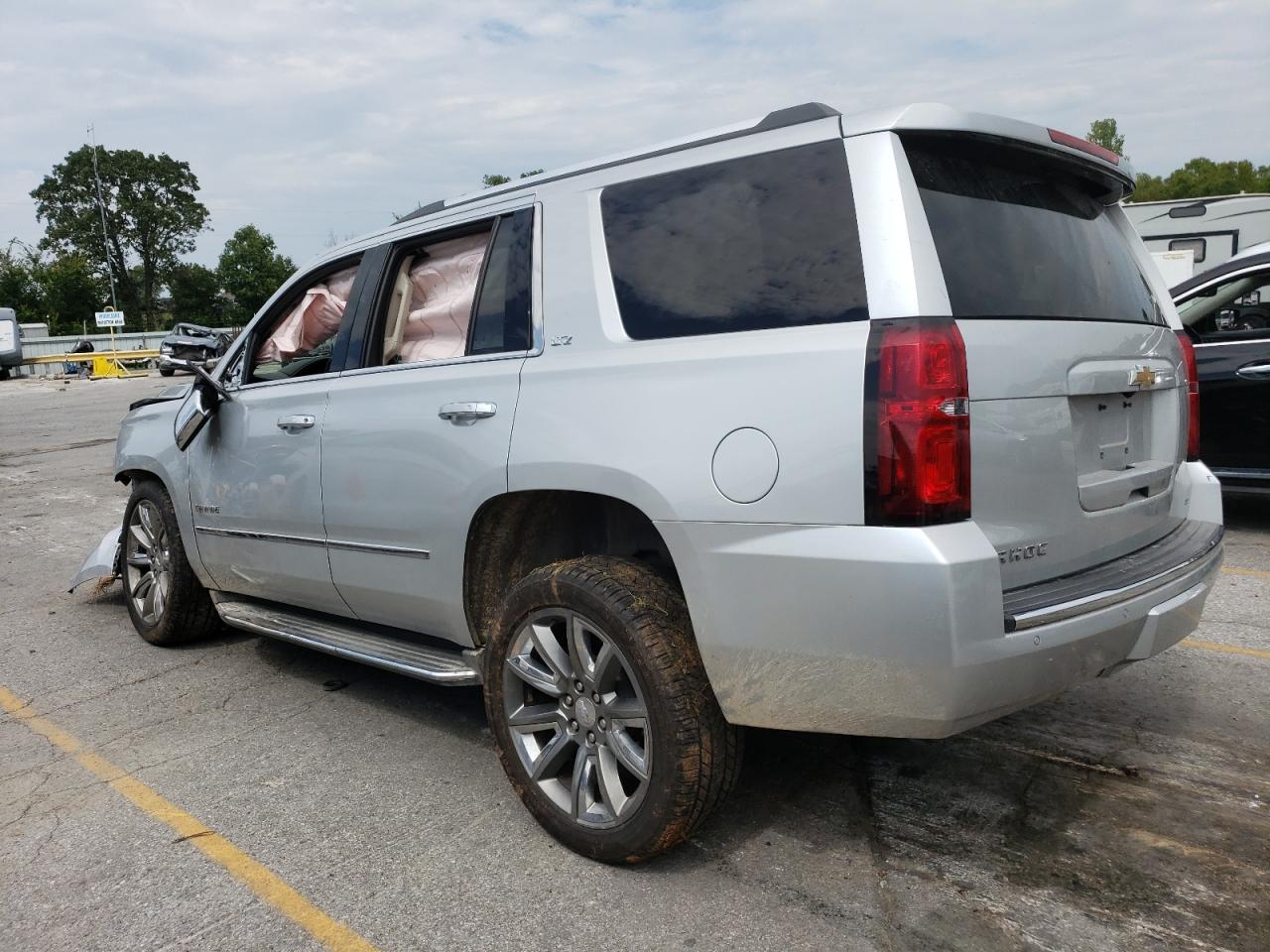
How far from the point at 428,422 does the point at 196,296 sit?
87.4 metres

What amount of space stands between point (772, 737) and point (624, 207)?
78.1 inches

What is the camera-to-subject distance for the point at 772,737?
A: 380 cm

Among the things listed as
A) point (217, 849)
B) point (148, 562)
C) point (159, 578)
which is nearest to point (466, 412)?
point (217, 849)

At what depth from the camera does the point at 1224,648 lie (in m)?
4.63

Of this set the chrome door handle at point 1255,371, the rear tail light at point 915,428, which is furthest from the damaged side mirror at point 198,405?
the chrome door handle at point 1255,371

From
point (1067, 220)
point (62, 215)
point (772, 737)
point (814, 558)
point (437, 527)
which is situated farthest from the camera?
point (62, 215)

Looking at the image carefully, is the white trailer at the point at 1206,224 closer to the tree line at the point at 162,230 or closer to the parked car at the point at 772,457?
the parked car at the point at 772,457

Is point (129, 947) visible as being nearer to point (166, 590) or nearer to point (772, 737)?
point (772, 737)

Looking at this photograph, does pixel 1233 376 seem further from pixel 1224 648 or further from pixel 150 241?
pixel 150 241

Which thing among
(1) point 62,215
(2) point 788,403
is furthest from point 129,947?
(1) point 62,215

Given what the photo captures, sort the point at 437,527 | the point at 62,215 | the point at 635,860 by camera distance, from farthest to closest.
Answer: the point at 62,215 → the point at 437,527 → the point at 635,860

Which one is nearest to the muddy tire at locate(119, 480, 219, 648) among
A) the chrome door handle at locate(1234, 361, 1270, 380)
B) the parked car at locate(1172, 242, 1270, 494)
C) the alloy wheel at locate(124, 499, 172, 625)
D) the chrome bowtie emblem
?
the alloy wheel at locate(124, 499, 172, 625)

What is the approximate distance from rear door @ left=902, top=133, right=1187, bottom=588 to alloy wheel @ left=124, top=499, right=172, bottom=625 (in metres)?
4.10

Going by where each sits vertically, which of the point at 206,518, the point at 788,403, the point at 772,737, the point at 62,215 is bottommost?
the point at 772,737
